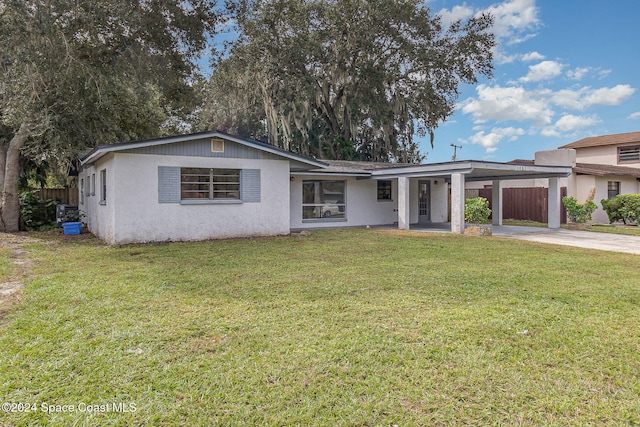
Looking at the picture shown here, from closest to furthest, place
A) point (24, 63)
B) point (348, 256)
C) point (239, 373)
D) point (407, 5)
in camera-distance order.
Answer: point (239, 373)
point (348, 256)
point (24, 63)
point (407, 5)

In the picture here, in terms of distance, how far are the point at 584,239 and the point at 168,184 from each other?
1212cm

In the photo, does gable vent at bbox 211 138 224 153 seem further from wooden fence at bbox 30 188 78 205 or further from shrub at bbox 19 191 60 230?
wooden fence at bbox 30 188 78 205

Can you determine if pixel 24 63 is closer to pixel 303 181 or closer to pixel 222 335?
pixel 303 181

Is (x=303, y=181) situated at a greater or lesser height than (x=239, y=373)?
greater

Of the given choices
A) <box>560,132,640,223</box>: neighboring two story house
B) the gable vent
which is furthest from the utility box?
<box>560,132,640,223</box>: neighboring two story house

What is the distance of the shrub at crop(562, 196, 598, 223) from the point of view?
51.6 feet

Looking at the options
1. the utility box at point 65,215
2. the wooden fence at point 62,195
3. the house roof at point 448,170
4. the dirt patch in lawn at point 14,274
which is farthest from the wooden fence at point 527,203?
the wooden fence at point 62,195

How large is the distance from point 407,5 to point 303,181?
11813 mm

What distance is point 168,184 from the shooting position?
10.7m

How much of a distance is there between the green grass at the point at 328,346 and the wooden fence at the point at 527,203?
42.1 ft

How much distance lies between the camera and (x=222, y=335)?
12.5 feet

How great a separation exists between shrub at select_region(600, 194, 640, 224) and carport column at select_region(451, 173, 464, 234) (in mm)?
8963

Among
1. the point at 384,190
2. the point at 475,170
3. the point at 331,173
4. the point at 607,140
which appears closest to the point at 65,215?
the point at 331,173

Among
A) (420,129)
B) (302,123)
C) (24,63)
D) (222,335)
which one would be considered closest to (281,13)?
(302,123)
